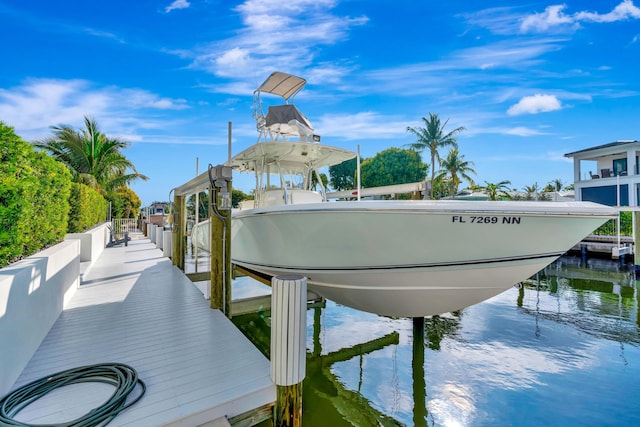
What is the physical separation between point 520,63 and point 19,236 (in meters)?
13.8

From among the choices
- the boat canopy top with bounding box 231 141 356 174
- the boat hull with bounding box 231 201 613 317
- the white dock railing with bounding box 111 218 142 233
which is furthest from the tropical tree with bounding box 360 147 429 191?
the boat hull with bounding box 231 201 613 317

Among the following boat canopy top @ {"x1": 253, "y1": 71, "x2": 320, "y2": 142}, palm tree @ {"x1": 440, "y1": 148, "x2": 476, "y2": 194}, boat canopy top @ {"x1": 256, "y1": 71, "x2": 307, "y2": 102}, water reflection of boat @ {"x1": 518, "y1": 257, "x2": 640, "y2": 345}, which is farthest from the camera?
palm tree @ {"x1": 440, "y1": 148, "x2": 476, "y2": 194}

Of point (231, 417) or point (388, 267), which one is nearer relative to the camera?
point (231, 417)

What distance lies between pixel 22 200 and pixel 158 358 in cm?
229

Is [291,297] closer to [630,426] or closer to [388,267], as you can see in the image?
[388,267]

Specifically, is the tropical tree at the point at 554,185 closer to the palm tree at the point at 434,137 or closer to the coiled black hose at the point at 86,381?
the palm tree at the point at 434,137

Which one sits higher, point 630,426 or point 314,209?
point 314,209

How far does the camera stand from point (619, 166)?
21391 millimetres

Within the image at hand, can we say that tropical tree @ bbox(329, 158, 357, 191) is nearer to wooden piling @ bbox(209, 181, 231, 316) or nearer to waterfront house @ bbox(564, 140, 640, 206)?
waterfront house @ bbox(564, 140, 640, 206)

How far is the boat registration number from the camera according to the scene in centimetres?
303

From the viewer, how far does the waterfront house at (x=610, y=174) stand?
19594 mm

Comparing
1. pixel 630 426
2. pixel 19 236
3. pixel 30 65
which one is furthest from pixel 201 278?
pixel 30 65

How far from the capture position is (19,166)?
3.48 m

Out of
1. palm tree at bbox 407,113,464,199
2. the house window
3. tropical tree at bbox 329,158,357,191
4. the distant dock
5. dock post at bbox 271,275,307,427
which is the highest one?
palm tree at bbox 407,113,464,199
